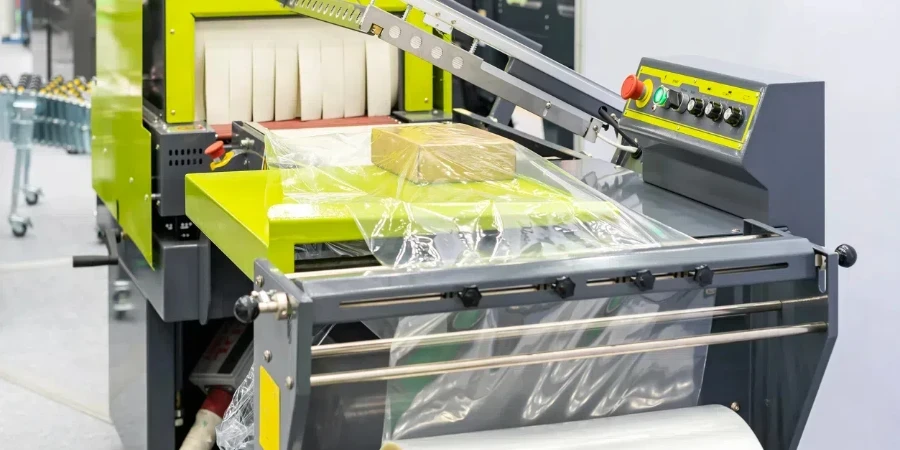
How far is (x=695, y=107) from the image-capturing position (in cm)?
163

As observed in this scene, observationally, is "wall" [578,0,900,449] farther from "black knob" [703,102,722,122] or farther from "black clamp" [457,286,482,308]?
"black clamp" [457,286,482,308]

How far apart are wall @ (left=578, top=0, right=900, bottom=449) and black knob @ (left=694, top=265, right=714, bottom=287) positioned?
3.73 feet

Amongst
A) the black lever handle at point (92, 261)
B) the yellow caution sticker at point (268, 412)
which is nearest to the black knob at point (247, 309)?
the yellow caution sticker at point (268, 412)

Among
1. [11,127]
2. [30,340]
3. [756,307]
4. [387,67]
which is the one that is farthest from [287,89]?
[11,127]

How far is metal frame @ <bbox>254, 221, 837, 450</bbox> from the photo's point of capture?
49.3 inches

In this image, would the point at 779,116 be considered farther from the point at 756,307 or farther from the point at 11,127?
the point at 11,127

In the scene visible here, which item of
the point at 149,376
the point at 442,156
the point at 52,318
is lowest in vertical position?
the point at 52,318

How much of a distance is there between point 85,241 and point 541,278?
417 cm

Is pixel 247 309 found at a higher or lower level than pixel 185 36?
lower

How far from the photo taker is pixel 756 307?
4.99 feet

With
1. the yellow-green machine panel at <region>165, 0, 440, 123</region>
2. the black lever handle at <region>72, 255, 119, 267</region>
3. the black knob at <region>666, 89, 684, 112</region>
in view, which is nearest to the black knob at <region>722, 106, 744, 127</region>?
the black knob at <region>666, 89, 684, 112</region>

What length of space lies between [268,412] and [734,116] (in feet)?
2.51

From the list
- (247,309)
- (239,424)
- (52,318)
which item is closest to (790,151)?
(247,309)

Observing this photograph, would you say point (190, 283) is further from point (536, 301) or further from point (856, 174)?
point (856, 174)
